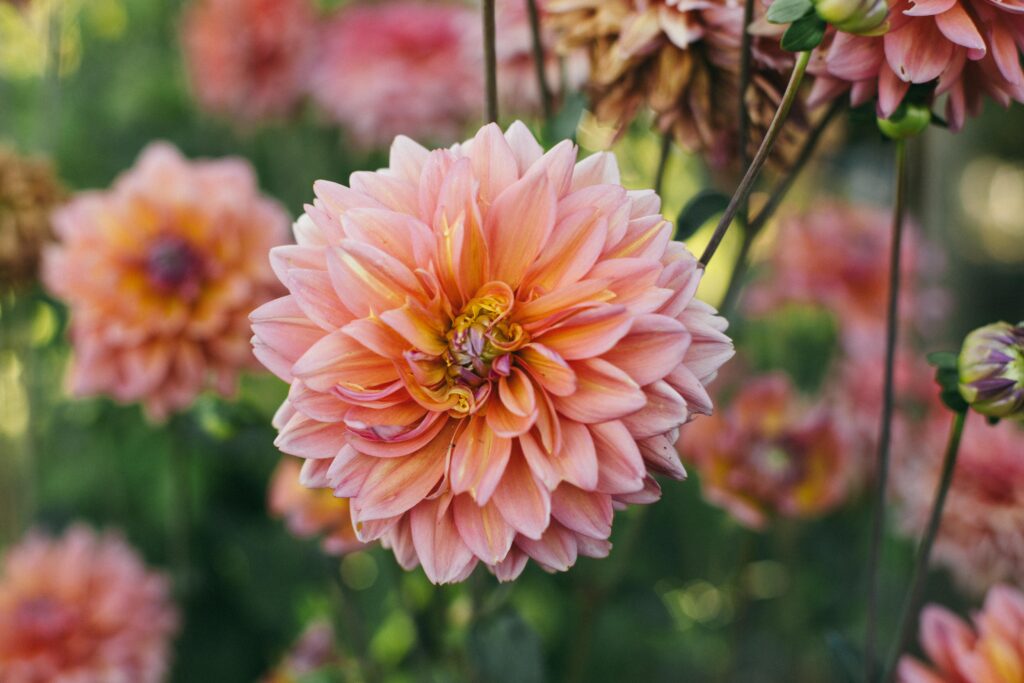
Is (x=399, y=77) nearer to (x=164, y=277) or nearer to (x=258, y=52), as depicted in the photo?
(x=258, y=52)

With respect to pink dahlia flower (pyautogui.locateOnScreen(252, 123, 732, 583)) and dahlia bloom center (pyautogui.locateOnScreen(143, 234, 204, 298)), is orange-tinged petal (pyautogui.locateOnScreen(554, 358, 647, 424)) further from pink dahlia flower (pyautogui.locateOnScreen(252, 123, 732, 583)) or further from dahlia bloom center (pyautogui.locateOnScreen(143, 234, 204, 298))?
dahlia bloom center (pyautogui.locateOnScreen(143, 234, 204, 298))

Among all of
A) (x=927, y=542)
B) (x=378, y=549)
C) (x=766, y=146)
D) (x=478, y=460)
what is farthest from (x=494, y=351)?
(x=378, y=549)

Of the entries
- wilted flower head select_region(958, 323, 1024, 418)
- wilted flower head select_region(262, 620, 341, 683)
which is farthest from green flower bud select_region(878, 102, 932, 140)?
wilted flower head select_region(262, 620, 341, 683)

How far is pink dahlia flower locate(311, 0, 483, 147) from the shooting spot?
118 cm

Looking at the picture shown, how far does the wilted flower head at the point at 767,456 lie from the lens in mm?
749

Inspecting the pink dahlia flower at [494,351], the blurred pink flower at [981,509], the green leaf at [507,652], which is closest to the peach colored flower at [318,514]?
the green leaf at [507,652]

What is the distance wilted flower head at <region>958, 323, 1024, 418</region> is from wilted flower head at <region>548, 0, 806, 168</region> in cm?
17

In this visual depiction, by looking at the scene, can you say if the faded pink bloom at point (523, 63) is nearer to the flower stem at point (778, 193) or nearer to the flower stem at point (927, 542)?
the flower stem at point (778, 193)

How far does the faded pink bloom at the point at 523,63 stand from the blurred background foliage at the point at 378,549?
6cm

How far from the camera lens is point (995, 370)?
1.42 ft

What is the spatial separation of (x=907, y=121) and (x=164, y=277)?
592mm

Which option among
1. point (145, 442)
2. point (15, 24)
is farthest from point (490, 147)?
point (15, 24)

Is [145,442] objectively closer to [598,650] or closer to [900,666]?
[598,650]

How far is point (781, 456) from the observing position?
30.8 inches
